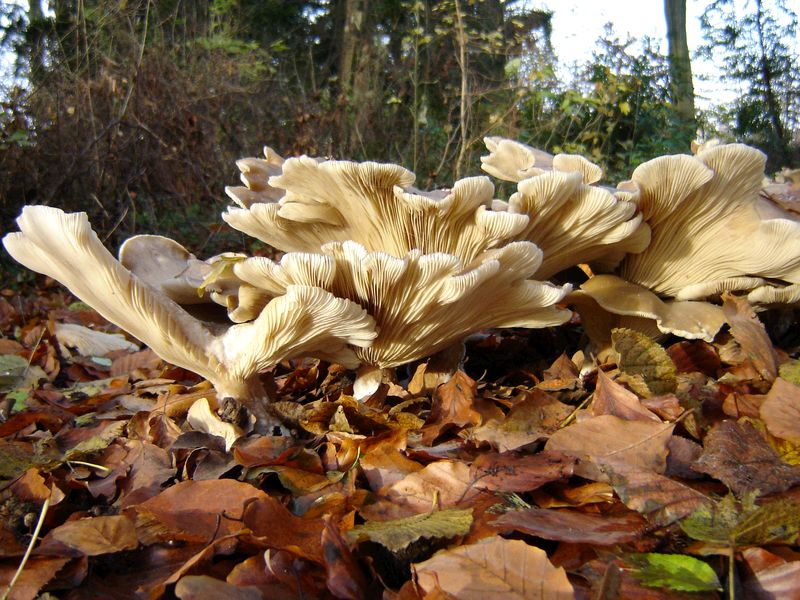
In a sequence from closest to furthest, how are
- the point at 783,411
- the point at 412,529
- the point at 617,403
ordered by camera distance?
the point at 412,529
the point at 783,411
the point at 617,403

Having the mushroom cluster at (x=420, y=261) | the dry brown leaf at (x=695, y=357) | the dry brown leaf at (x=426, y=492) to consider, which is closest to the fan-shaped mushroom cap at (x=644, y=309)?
the mushroom cluster at (x=420, y=261)

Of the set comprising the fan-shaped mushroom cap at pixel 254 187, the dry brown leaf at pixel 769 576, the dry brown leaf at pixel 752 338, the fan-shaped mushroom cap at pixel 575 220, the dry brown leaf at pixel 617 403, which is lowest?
the dry brown leaf at pixel 769 576

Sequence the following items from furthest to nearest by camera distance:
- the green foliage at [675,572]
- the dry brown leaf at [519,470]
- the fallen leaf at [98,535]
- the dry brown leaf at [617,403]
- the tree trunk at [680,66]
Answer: the tree trunk at [680,66], the dry brown leaf at [617,403], the dry brown leaf at [519,470], the fallen leaf at [98,535], the green foliage at [675,572]

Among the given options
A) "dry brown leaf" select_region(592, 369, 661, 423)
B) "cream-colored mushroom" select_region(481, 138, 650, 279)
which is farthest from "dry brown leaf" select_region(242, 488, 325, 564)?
"cream-colored mushroom" select_region(481, 138, 650, 279)

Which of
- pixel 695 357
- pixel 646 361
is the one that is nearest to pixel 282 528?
pixel 646 361

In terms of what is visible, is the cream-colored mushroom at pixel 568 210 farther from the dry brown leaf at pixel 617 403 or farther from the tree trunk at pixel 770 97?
the tree trunk at pixel 770 97

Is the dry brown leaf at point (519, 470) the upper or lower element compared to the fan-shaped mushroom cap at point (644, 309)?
lower

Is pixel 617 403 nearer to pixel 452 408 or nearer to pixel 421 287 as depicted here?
pixel 452 408
